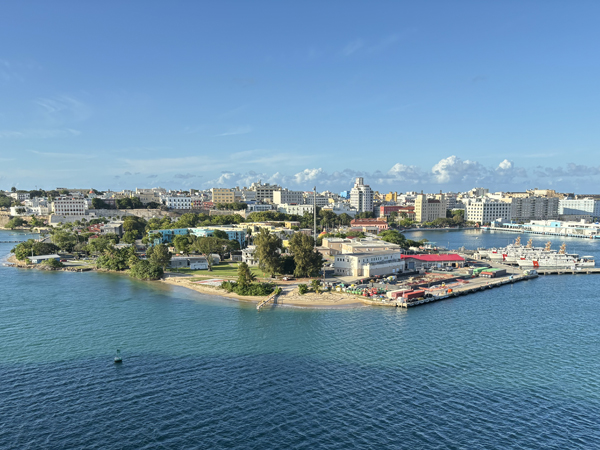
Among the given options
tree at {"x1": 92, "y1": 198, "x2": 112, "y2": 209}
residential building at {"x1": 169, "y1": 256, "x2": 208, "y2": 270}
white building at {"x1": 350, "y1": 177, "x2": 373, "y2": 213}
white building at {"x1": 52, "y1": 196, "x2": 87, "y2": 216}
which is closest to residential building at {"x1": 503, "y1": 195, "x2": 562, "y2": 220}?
white building at {"x1": 350, "y1": 177, "x2": 373, "y2": 213}

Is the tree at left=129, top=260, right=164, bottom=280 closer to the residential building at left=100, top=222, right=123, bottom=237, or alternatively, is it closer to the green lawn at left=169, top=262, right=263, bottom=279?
the green lawn at left=169, top=262, right=263, bottom=279

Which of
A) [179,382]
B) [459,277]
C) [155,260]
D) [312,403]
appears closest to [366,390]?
[312,403]

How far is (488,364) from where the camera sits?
725 inches

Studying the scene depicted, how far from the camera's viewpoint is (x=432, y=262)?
136 feet

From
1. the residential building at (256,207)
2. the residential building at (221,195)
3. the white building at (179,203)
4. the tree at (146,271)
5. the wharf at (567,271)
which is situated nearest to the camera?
the tree at (146,271)

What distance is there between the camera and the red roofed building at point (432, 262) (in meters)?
40.6

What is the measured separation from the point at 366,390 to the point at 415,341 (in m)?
6.47

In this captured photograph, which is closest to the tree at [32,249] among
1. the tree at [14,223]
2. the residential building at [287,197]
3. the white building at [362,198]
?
the tree at [14,223]

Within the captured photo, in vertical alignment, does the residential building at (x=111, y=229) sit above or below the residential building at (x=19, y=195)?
below

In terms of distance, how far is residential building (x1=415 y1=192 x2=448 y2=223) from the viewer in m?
113

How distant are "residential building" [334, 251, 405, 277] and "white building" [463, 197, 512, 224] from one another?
84852 millimetres

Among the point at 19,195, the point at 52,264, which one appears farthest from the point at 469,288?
the point at 19,195

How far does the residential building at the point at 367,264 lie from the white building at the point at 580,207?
113 m

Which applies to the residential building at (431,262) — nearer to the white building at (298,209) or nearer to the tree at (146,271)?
the tree at (146,271)
